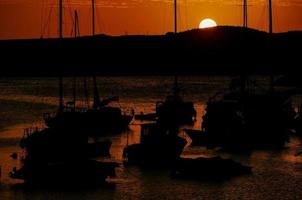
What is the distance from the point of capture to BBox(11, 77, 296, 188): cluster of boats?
4009 cm

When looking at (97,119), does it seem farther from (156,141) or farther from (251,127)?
(156,141)

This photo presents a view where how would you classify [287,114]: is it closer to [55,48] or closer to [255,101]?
[255,101]

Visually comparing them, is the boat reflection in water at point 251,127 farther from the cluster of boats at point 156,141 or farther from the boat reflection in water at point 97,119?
the boat reflection in water at point 97,119

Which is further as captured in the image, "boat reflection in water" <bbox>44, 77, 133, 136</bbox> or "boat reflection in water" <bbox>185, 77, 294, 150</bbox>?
"boat reflection in water" <bbox>44, 77, 133, 136</bbox>

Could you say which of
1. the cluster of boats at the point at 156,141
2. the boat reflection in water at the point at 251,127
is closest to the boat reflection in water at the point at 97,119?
the cluster of boats at the point at 156,141

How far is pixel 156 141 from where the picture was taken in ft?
147

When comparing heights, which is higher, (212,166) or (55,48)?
(55,48)

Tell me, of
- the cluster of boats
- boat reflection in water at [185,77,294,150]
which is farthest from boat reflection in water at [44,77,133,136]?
boat reflection in water at [185,77,294,150]

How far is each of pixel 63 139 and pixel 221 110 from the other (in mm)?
13749

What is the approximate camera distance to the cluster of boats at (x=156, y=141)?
40.1 meters

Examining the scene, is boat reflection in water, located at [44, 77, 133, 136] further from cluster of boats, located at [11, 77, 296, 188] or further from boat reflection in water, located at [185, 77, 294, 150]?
boat reflection in water, located at [185, 77, 294, 150]

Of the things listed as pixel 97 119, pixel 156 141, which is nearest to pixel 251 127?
pixel 156 141

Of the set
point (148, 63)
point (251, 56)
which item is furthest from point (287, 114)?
point (148, 63)

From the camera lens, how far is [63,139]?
44.5 meters
